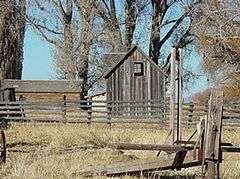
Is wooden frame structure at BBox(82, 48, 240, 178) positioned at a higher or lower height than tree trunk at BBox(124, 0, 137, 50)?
lower

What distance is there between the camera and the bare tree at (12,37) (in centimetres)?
→ 4632

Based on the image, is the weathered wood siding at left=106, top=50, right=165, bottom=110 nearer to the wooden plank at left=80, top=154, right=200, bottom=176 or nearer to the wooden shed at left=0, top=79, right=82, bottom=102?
the wooden shed at left=0, top=79, right=82, bottom=102

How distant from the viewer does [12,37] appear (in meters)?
51.8

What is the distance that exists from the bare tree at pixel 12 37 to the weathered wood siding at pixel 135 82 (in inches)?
348

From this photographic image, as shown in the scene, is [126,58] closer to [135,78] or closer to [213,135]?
[135,78]

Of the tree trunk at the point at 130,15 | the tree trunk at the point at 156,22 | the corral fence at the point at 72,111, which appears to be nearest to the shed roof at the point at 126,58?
the tree trunk at the point at 130,15

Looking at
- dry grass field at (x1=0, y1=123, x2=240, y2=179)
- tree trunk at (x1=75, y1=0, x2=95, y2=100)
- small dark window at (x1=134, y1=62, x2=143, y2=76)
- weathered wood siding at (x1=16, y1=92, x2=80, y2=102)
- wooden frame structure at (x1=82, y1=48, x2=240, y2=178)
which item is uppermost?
tree trunk at (x1=75, y1=0, x2=95, y2=100)

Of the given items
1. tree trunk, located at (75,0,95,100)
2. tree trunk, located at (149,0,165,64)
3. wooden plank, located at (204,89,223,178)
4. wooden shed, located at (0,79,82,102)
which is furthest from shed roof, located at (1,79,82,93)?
wooden plank, located at (204,89,223,178)

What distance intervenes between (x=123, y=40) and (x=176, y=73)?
97.5 feet

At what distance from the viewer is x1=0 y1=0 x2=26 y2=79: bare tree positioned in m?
46.3

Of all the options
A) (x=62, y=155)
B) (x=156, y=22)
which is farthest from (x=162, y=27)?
(x=62, y=155)

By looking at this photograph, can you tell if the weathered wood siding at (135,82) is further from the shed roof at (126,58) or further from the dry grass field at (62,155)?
the dry grass field at (62,155)

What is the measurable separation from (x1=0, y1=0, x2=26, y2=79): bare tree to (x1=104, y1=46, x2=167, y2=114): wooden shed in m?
8.69

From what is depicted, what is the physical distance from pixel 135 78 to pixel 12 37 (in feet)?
46.0
